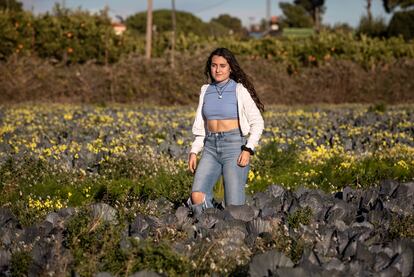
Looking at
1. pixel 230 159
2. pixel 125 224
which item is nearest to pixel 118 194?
pixel 230 159

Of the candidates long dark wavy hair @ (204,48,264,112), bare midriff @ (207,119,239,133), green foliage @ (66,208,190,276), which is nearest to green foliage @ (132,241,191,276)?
green foliage @ (66,208,190,276)

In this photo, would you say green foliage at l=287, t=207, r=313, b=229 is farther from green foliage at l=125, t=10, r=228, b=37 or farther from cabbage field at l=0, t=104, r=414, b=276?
green foliage at l=125, t=10, r=228, b=37

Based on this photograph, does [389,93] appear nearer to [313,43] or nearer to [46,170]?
[313,43]

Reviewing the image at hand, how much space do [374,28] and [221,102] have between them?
4374 cm

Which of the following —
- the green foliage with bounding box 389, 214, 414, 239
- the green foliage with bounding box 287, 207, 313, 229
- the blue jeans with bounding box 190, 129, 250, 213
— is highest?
the blue jeans with bounding box 190, 129, 250, 213

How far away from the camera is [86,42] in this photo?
27594mm

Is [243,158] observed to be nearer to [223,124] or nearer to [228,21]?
[223,124]

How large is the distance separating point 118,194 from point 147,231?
237cm

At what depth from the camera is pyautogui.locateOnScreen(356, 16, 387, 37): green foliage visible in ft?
154

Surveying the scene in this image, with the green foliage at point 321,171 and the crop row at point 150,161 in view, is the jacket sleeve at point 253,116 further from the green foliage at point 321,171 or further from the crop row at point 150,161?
the green foliage at point 321,171

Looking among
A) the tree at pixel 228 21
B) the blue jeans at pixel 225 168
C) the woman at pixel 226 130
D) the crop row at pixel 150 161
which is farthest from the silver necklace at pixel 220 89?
the tree at pixel 228 21

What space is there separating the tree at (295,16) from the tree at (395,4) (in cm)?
2308

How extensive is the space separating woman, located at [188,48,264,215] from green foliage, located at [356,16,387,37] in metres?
42.5

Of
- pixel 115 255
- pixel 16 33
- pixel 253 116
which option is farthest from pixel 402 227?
pixel 16 33
